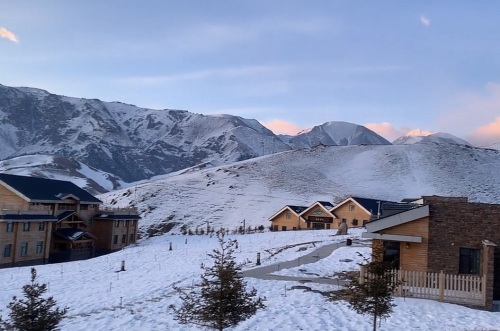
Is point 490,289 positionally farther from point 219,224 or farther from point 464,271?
point 219,224

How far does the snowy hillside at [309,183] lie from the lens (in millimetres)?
94625

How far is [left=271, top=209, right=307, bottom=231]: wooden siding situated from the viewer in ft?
239

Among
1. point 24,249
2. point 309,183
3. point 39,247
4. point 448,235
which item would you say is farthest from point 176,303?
point 309,183

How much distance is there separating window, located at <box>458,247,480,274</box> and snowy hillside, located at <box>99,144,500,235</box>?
2420 inches

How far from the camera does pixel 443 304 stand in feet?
64.6

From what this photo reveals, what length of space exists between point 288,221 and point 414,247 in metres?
51.4

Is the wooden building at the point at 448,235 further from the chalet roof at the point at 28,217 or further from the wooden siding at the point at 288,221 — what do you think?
the wooden siding at the point at 288,221

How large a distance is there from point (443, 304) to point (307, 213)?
53.2 m

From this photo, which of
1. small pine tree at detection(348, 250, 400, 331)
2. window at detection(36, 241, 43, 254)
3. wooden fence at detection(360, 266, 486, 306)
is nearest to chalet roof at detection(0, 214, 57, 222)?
window at detection(36, 241, 43, 254)

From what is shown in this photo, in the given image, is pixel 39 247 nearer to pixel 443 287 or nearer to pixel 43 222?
pixel 43 222

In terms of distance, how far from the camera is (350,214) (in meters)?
70.0

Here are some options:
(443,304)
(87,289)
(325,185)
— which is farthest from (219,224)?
(443,304)

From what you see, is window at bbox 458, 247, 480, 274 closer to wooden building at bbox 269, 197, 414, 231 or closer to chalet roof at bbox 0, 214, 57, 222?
chalet roof at bbox 0, 214, 57, 222

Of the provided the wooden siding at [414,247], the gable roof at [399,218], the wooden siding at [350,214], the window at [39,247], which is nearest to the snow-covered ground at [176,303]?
the wooden siding at [414,247]
